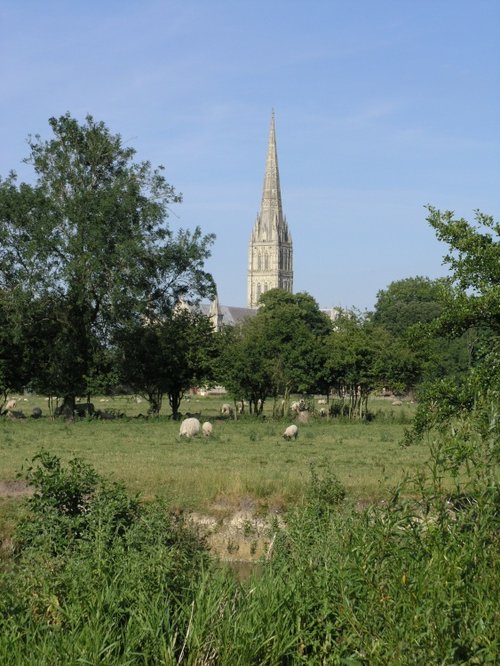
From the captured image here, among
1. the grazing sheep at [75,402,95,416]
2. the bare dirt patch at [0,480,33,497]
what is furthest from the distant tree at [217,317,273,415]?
the bare dirt patch at [0,480,33,497]

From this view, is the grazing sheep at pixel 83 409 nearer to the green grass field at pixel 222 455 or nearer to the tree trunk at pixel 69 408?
the tree trunk at pixel 69 408

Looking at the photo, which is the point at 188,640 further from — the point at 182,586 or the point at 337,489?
the point at 337,489

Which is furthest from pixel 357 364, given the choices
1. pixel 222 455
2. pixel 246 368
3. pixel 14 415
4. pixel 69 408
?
pixel 222 455

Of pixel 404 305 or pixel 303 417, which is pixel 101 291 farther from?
pixel 404 305

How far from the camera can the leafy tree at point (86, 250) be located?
48.7 meters

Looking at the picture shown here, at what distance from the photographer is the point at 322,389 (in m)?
68.9

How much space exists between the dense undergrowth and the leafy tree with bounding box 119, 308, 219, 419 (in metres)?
36.6

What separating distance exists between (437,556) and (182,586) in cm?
400

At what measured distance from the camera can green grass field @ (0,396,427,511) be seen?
2473 centimetres

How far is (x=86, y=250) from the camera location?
4884cm

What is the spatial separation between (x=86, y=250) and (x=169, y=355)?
28.7 feet

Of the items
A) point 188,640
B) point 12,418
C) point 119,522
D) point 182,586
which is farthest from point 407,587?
point 12,418

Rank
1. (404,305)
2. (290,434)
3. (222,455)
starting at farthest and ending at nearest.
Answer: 1. (404,305)
2. (290,434)
3. (222,455)

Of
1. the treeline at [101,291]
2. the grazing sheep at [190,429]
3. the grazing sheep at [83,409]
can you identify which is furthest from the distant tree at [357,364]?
the grazing sheep at [190,429]
